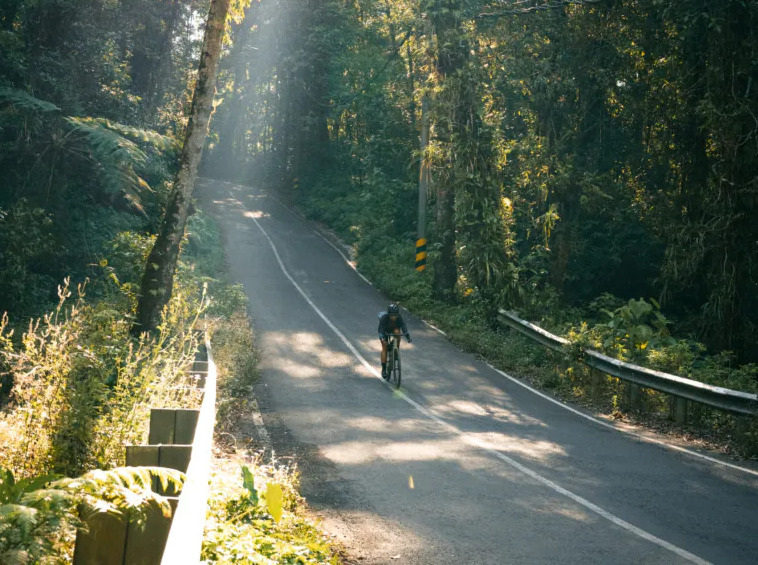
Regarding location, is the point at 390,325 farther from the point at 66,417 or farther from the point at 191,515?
the point at 191,515

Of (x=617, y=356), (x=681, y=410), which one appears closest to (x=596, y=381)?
(x=617, y=356)

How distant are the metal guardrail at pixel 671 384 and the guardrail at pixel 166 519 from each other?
350 inches

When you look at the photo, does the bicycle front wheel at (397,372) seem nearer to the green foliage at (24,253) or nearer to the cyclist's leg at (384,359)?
the cyclist's leg at (384,359)

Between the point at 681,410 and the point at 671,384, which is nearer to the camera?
the point at 671,384

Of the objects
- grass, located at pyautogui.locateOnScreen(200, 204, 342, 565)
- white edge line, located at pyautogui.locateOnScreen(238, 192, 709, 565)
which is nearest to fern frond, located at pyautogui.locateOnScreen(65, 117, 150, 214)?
white edge line, located at pyautogui.locateOnScreen(238, 192, 709, 565)

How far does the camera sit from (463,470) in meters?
10.2

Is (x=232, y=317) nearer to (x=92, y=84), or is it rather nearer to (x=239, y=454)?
(x=92, y=84)

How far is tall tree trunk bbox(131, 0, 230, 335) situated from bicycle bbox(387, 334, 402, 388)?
4.76m

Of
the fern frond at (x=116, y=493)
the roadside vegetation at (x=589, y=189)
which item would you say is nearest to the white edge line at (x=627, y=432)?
the roadside vegetation at (x=589, y=189)

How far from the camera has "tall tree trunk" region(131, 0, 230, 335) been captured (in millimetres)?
14531

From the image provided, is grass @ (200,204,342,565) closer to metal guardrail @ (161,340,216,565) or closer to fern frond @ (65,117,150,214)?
metal guardrail @ (161,340,216,565)

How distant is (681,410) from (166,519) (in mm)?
11368

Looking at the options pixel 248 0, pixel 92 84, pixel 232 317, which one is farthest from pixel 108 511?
pixel 92 84

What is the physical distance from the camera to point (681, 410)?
547 inches
